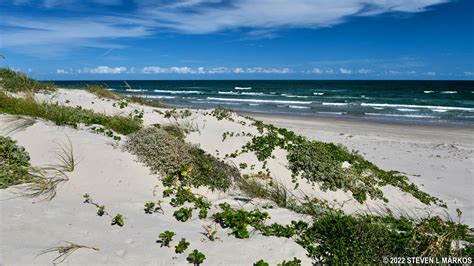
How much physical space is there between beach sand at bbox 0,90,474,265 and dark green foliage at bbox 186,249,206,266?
0.34ft

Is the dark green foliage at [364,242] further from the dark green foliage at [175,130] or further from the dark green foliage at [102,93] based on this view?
the dark green foliage at [102,93]

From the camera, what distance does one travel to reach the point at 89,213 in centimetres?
483

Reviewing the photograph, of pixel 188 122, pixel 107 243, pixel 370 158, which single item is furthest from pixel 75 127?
pixel 370 158

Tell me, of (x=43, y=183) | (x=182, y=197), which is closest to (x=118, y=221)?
(x=182, y=197)

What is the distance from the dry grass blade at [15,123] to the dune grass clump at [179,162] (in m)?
2.09

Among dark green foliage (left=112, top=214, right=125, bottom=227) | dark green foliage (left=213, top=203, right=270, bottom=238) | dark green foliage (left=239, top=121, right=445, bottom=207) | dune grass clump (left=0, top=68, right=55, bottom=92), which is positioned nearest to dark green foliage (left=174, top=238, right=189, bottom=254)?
dark green foliage (left=213, top=203, right=270, bottom=238)

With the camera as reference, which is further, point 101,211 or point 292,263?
point 101,211

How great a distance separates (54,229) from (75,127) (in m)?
3.74

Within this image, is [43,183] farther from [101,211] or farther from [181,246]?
[181,246]

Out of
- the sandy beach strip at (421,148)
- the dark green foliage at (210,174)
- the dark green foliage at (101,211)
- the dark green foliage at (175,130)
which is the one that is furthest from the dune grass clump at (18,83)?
the sandy beach strip at (421,148)

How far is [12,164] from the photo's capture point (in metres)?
5.59

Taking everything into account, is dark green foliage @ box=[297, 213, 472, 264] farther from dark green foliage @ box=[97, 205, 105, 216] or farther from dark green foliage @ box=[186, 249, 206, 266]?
dark green foliage @ box=[97, 205, 105, 216]

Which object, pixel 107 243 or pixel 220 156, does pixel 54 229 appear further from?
pixel 220 156

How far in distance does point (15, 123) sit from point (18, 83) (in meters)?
5.15
